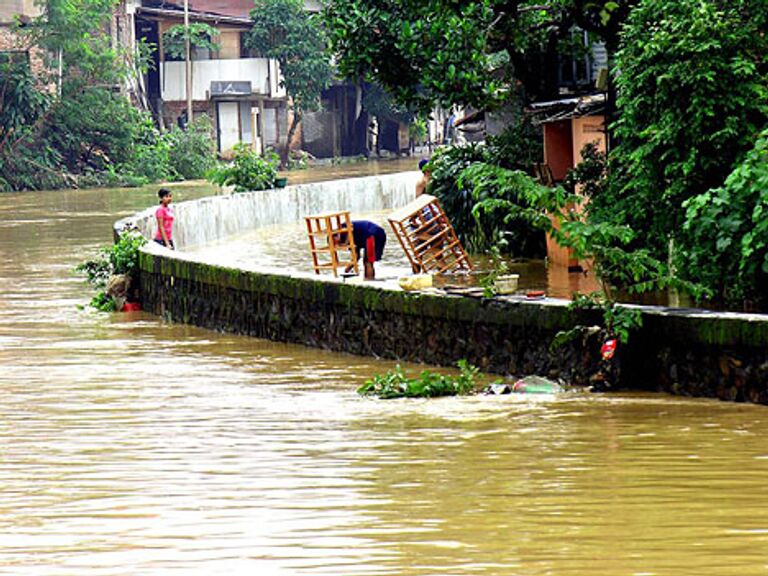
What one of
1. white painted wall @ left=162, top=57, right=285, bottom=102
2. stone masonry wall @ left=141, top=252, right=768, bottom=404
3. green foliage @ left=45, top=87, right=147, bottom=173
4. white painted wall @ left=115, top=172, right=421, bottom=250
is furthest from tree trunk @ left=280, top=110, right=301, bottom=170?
stone masonry wall @ left=141, top=252, right=768, bottom=404

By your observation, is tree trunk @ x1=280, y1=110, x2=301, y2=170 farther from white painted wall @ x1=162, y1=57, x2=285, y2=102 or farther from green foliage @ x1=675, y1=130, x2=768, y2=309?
green foliage @ x1=675, y1=130, x2=768, y2=309

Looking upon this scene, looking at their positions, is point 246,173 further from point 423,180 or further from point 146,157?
point 146,157

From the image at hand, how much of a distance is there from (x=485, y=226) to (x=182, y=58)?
41137mm

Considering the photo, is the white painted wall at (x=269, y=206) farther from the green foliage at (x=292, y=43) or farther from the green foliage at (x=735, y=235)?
the green foliage at (x=292, y=43)

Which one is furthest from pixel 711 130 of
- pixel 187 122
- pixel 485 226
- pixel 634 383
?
pixel 187 122

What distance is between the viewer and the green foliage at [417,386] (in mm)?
11266

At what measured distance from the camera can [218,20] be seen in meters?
62.5

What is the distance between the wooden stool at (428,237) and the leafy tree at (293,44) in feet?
140

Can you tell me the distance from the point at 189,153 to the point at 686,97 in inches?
1763

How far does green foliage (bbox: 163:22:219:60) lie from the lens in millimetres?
59031

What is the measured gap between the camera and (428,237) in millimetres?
19438

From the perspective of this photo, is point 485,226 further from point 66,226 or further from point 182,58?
point 182,58

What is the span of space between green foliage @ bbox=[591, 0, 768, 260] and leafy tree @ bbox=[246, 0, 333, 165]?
48514 mm

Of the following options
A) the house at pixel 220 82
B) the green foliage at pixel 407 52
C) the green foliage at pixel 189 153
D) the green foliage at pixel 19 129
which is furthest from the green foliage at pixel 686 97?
the house at pixel 220 82
